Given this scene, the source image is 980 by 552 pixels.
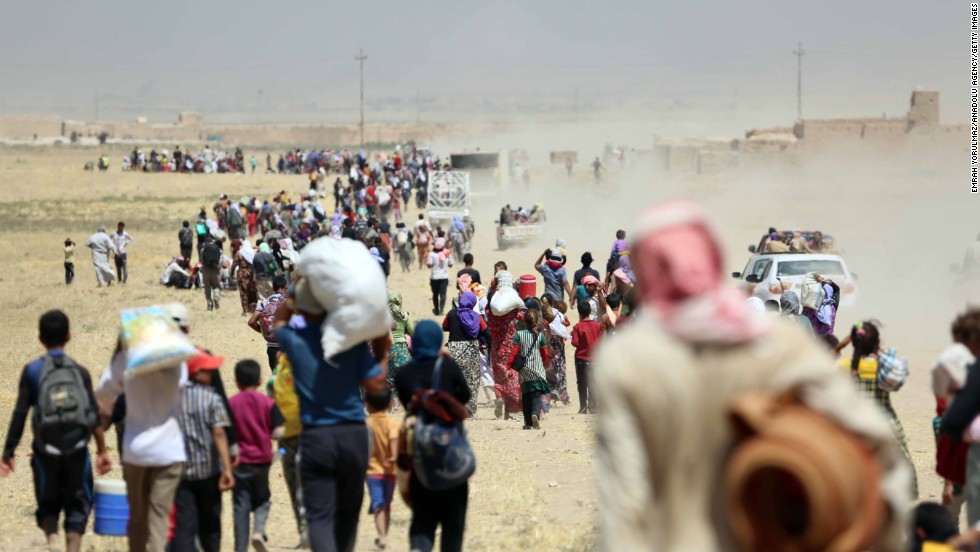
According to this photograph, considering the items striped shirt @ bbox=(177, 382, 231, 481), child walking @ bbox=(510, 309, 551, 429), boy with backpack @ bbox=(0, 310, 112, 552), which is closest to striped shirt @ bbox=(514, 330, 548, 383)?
child walking @ bbox=(510, 309, 551, 429)

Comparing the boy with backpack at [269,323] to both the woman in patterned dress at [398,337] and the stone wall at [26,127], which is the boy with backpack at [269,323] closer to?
the woman in patterned dress at [398,337]

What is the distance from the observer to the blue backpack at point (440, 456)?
21.8 feet

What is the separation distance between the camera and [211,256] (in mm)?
25484

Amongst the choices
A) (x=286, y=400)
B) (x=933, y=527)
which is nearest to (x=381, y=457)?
(x=286, y=400)

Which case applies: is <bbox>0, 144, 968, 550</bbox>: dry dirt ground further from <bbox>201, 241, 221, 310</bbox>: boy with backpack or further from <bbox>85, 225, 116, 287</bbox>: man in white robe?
Result: <bbox>85, 225, 116, 287</bbox>: man in white robe

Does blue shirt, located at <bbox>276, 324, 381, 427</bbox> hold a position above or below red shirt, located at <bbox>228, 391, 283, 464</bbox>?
above

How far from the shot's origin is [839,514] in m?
3.40

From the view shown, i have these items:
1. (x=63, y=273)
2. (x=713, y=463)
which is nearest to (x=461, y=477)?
(x=713, y=463)

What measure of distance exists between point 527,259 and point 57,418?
1164 inches

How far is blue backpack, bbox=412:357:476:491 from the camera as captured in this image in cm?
664

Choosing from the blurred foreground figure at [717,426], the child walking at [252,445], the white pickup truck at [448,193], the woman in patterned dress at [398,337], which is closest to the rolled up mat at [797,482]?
the blurred foreground figure at [717,426]

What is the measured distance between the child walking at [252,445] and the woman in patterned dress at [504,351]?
20.3ft

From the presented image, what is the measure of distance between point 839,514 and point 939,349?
59.6 ft

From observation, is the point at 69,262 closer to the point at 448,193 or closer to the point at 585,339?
the point at 448,193
